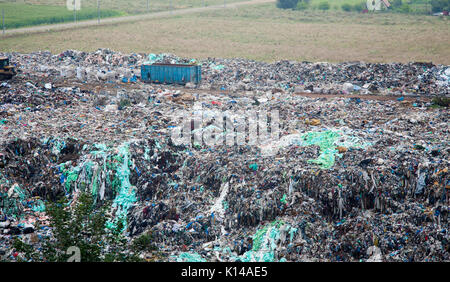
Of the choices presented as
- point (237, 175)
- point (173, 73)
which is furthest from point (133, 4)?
point (237, 175)

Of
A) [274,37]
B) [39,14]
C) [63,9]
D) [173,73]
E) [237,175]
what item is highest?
[63,9]

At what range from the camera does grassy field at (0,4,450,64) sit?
3108cm

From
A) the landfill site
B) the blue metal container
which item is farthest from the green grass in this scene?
the landfill site

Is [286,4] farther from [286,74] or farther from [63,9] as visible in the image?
[286,74]

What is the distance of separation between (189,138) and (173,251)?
4.76m

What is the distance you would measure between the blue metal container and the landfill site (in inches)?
138

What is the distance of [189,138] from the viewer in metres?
14.3

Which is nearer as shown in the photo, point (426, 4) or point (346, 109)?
point (346, 109)

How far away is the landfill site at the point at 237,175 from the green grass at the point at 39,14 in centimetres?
2665

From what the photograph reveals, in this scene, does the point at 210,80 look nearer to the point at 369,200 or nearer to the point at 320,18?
the point at 369,200

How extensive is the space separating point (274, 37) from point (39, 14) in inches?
975

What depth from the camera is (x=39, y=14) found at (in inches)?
1758

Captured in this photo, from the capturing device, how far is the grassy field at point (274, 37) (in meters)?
31.1
